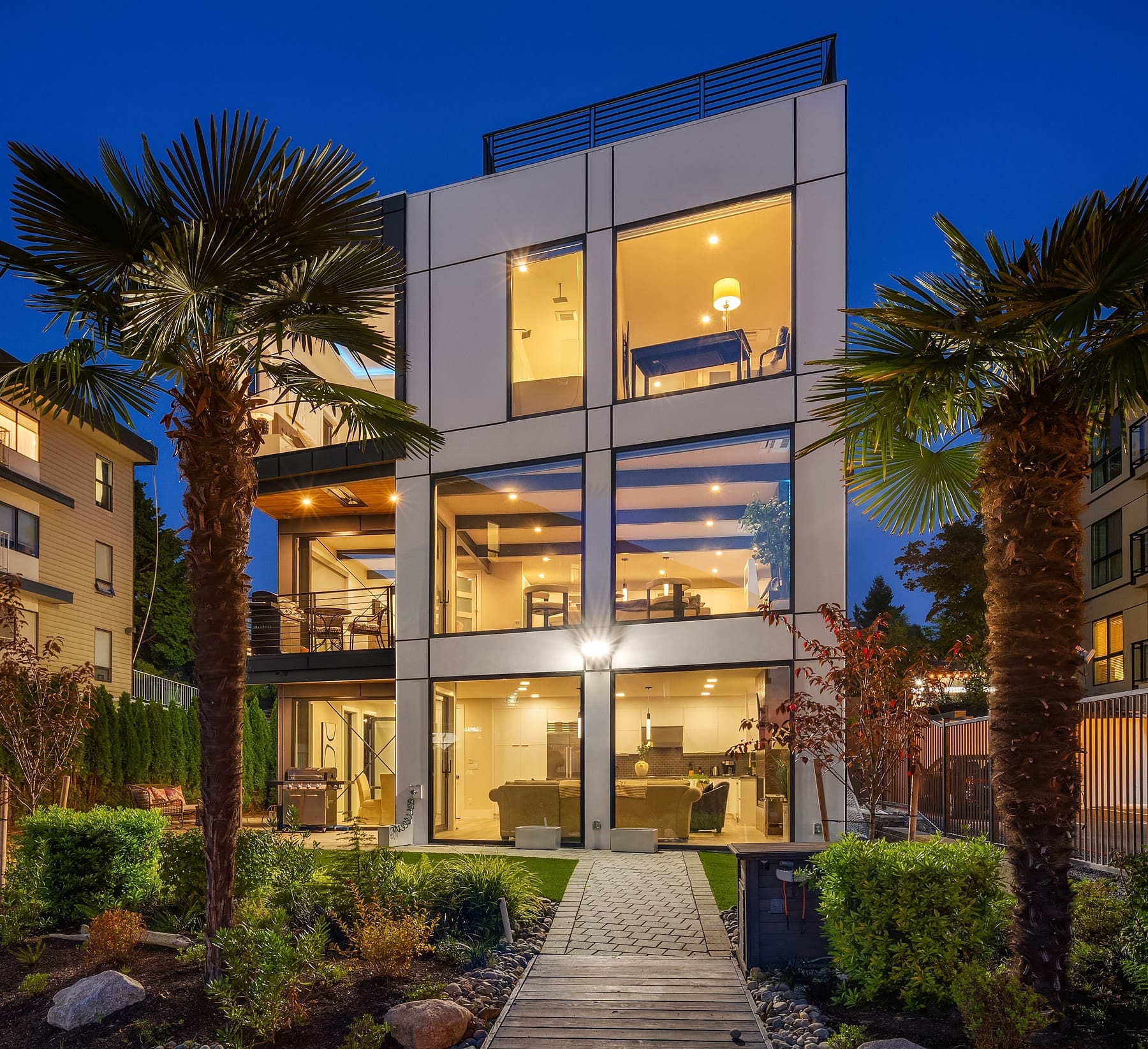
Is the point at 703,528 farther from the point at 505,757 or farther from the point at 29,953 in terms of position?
the point at 29,953

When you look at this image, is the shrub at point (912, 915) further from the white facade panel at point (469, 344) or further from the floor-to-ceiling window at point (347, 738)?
the floor-to-ceiling window at point (347, 738)

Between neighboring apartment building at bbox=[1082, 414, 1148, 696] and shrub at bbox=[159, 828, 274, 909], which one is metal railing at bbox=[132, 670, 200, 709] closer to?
shrub at bbox=[159, 828, 274, 909]

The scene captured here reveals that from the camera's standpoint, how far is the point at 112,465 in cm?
2970

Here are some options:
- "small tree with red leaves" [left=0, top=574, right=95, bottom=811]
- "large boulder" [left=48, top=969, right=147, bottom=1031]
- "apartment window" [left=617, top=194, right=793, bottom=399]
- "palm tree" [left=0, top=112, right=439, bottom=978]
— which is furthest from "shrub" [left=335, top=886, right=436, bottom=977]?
"apartment window" [left=617, top=194, right=793, bottom=399]

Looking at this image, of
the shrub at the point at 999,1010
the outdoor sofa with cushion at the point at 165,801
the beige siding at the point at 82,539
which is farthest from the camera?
the beige siding at the point at 82,539

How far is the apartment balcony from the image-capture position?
17.8 metres

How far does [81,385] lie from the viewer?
28.7ft

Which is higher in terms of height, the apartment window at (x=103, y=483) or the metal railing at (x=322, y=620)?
the apartment window at (x=103, y=483)

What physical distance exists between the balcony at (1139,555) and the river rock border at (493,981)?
22.3 m

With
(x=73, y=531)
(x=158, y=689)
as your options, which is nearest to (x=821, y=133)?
(x=73, y=531)

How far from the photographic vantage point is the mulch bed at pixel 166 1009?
259 inches

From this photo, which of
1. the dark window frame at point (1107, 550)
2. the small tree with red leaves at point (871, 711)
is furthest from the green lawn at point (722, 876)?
the dark window frame at point (1107, 550)

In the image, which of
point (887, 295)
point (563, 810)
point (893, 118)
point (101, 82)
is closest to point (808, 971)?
point (887, 295)

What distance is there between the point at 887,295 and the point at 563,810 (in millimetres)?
10523
